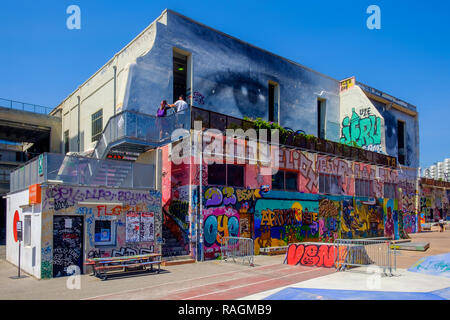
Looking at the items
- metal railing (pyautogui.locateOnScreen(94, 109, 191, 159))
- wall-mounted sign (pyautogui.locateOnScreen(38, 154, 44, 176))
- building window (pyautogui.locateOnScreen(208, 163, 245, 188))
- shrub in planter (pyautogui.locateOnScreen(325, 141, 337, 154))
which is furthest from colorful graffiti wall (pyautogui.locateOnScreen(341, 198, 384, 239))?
wall-mounted sign (pyautogui.locateOnScreen(38, 154, 44, 176))

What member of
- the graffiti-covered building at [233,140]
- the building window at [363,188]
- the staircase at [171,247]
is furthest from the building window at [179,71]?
the building window at [363,188]

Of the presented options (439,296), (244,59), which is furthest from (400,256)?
(244,59)

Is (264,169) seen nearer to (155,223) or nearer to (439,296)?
(155,223)

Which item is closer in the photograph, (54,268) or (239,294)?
(239,294)

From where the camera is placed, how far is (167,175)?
18.6 m

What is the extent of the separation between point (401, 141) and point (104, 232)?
35.4 m

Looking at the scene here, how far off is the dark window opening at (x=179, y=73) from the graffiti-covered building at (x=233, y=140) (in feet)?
0.39

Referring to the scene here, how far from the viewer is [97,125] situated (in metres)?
25.4

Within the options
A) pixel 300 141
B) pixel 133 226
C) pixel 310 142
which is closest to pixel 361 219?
pixel 310 142

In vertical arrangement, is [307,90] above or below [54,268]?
above

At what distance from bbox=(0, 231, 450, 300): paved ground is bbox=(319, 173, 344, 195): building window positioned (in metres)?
10.5

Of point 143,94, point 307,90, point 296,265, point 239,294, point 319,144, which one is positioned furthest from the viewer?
point 307,90

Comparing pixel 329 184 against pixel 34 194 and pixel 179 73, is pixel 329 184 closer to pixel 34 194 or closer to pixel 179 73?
pixel 179 73
